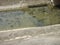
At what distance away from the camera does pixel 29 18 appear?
3.10m

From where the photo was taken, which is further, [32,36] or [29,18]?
[29,18]

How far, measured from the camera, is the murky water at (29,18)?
2.78m

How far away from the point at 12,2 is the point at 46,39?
1.69 metres

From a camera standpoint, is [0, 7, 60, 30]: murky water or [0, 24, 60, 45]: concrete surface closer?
[0, 24, 60, 45]: concrete surface

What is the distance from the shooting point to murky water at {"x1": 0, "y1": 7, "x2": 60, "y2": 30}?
2.78 m

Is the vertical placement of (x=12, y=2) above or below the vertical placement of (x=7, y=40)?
above

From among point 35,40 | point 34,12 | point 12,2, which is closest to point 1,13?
point 12,2

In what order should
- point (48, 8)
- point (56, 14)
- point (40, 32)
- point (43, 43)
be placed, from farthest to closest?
point (48, 8) → point (56, 14) → point (40, 32) → point (43, 43)

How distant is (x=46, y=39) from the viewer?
2.34m

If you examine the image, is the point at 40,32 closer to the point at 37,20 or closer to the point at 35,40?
the point at 35,40

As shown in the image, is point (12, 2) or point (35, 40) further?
point (12, 2)

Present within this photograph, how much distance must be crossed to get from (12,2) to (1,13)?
501 mm

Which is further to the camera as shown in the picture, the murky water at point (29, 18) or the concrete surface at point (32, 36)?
the murky water at point (29, 18)

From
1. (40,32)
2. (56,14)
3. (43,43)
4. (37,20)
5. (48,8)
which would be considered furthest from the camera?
(48,8)
